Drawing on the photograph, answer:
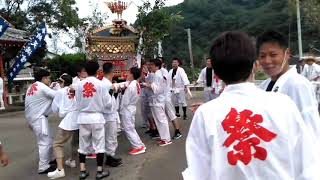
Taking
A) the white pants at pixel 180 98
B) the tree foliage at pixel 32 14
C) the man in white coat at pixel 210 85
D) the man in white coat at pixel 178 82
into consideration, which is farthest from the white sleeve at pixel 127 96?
the tree foliage at pixel 32 14

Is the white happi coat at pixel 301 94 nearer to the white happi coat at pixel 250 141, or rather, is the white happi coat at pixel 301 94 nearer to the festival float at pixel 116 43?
the white happi coat at pixel 250 141

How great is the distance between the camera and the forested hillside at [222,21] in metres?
45.1

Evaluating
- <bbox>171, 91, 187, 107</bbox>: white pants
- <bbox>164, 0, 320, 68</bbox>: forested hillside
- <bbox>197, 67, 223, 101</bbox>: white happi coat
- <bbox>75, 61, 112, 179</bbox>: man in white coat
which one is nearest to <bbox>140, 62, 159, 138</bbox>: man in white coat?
<bbox>197, 67, 223, 101</bbox>: white happi coat

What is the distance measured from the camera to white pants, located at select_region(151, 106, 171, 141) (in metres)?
9.38

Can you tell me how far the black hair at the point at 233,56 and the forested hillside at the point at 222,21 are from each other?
41781 mm

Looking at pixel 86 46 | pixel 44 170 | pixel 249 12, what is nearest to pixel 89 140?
pixel 44 170

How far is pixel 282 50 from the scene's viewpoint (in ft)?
11.7

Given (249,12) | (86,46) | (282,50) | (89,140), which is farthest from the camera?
(249,12)

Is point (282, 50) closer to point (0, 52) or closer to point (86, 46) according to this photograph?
point (86, 46)

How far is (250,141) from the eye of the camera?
2.27 metres

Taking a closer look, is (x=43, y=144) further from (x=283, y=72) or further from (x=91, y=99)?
(x=283, y=72)

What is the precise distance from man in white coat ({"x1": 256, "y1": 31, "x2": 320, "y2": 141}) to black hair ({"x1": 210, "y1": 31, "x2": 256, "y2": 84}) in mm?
1157

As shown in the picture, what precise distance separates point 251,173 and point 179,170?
209 inches

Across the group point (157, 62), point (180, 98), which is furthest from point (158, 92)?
point (180, 98)
